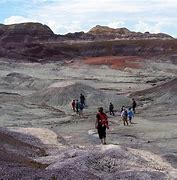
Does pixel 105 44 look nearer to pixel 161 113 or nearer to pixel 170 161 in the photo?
pixel 161 113

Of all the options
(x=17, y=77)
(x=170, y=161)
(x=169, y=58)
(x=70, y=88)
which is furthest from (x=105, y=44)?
(x=170, y=161)

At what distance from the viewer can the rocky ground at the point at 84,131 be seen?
65.4 ft

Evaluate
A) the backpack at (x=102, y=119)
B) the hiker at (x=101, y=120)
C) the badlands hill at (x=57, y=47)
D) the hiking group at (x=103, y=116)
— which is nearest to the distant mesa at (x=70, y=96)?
the hiking group at (x=103, y=116)

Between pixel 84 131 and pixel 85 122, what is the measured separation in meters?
5.42

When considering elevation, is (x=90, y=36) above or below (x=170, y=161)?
Result: above

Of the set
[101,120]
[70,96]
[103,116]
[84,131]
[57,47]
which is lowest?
[84,131]

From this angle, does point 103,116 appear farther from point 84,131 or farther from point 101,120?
point 84,131

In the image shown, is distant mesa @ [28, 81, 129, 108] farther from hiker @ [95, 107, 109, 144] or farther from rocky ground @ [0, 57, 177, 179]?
hiker @ [95, 107, 109, 144]

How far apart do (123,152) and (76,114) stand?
1002 inches

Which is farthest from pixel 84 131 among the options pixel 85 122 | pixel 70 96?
pixel 70 96

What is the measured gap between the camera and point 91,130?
38.9 metres

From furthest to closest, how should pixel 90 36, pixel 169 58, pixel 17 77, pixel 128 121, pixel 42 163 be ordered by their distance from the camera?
pixel 90 36 → pixel 169 58 → pixel 17 77 → pixel 128 121 → pixel 42 163

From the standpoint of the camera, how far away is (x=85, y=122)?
4425cm

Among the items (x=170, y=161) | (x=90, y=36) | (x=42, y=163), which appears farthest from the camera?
(x=90, y=36)
